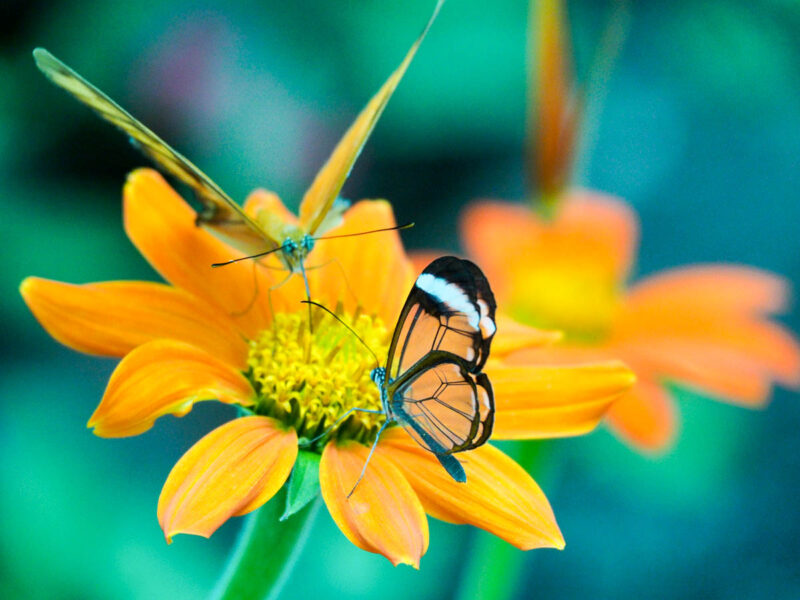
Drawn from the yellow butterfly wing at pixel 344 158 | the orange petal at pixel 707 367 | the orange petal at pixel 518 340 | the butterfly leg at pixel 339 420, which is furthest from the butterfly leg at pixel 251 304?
the orange petal at pixel 707 367

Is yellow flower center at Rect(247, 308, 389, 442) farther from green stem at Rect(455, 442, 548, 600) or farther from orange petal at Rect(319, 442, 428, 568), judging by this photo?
green stem at Rect(455, 442, 548, 600)

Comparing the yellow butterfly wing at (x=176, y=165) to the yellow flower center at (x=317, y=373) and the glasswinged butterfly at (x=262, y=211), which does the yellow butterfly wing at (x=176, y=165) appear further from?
the yellow flower center at (x=317, y=373)

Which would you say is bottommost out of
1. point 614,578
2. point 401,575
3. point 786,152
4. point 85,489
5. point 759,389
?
point 614,578

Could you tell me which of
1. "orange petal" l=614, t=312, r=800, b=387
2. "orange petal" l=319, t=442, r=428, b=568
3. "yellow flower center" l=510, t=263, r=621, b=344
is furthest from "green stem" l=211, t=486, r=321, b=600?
"yellow flower center" l=510, t=263, r=621, b=344

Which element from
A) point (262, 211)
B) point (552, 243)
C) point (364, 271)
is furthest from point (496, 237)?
point (262, 211)

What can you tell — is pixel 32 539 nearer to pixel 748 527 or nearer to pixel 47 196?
pixel 47 196

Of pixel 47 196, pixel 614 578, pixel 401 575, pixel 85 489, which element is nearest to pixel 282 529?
pixel 401 575
